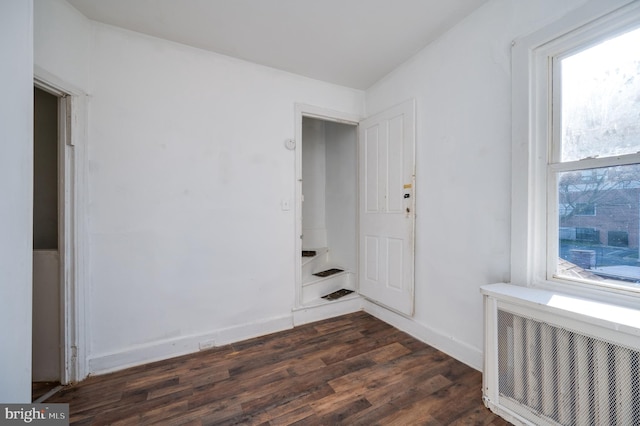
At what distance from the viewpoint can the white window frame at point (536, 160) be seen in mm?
1482

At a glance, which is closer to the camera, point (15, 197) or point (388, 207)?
point (15, 197)

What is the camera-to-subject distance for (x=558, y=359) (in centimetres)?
125

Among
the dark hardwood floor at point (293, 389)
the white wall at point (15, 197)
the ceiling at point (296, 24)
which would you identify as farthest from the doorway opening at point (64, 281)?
the white wall at point (15, 197)

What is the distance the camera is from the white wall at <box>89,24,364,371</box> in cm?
192

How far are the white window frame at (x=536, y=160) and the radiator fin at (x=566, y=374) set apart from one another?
13.8 inches

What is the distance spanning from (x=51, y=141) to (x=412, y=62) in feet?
10.5

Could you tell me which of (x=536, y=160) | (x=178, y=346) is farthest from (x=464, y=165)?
(x=178, y=346)

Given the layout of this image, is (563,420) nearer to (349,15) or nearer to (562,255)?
(562,255)

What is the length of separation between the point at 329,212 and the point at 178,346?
252 centimetres

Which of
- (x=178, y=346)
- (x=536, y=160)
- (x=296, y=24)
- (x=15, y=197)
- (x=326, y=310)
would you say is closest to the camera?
(x=15, y=197)

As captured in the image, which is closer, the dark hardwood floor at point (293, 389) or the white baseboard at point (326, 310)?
the dark hardwood floor at point (293, 389)

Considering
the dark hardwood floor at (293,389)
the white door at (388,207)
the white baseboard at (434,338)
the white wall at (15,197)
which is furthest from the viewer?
→ the white door at (388,207)

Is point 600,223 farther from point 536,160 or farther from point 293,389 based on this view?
point 293,389

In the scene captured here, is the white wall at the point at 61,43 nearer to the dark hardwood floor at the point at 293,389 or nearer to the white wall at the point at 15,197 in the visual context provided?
the white wall at the point at 15,197
